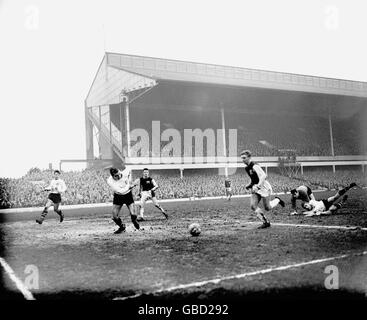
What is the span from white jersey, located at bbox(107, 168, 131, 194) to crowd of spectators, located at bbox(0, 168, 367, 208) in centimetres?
1208

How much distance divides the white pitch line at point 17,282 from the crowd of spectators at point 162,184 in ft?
50.9

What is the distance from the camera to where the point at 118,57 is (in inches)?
1375

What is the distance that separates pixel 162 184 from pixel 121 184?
1540 centimetres

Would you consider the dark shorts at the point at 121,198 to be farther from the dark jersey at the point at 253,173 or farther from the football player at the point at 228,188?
the football player at the point at 228,188

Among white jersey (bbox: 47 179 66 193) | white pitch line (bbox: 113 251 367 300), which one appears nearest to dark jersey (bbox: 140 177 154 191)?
white jersey (bbox: 47 179 66 193)

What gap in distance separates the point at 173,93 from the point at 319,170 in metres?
15.2

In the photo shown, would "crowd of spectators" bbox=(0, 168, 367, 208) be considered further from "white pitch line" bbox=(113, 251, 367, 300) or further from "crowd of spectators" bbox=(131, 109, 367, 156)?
"white pitch line" bbox=(113, 251, 367, 300)

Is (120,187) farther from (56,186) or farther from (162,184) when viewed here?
(162,184)

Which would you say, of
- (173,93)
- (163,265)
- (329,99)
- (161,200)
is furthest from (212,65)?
(163,265)

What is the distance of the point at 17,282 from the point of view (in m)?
4.86

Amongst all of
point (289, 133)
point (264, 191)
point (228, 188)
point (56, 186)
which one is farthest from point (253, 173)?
point (289, 133)

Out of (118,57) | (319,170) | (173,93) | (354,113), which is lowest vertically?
(319,170)
